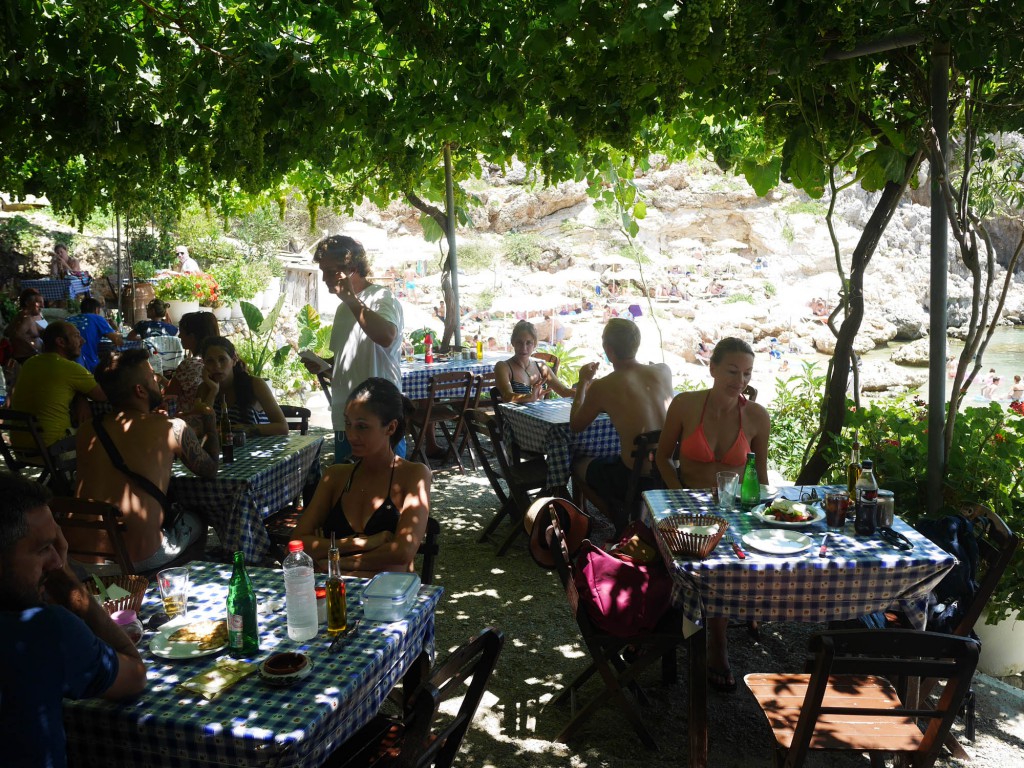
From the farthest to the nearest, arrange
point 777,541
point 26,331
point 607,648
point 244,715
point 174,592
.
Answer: point 26,331 → point 607,648 → point 777,541 → point 174,592 → point 244,715

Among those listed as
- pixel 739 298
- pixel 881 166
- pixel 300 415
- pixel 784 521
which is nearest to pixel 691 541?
pixel 784 521

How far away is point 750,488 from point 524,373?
10.7 feet

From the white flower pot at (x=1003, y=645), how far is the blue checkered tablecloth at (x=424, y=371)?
4.61 m

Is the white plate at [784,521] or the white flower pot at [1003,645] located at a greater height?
the white plate at [784,521]

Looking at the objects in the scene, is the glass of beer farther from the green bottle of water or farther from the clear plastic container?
the green bottle of water

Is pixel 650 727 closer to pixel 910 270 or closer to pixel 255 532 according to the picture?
pixel 255 532

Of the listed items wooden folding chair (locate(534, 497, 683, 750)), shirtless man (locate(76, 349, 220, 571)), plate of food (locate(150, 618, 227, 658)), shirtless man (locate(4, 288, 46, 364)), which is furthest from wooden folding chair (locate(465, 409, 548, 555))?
shirtless man (locate(4, 288, 46, 364))

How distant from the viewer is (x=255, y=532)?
4.11 meters

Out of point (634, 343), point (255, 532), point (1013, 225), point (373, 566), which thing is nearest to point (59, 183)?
point (255, 532)

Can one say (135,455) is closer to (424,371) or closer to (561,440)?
(561,440)

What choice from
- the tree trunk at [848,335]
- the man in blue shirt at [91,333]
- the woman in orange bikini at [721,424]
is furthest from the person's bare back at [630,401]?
the man in blue shirt at [91,333]

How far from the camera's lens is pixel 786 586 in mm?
2926

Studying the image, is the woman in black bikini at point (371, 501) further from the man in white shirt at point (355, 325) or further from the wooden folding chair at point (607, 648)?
the man in white shirt at point (355, 325)

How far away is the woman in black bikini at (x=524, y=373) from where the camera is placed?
653 centimetres
